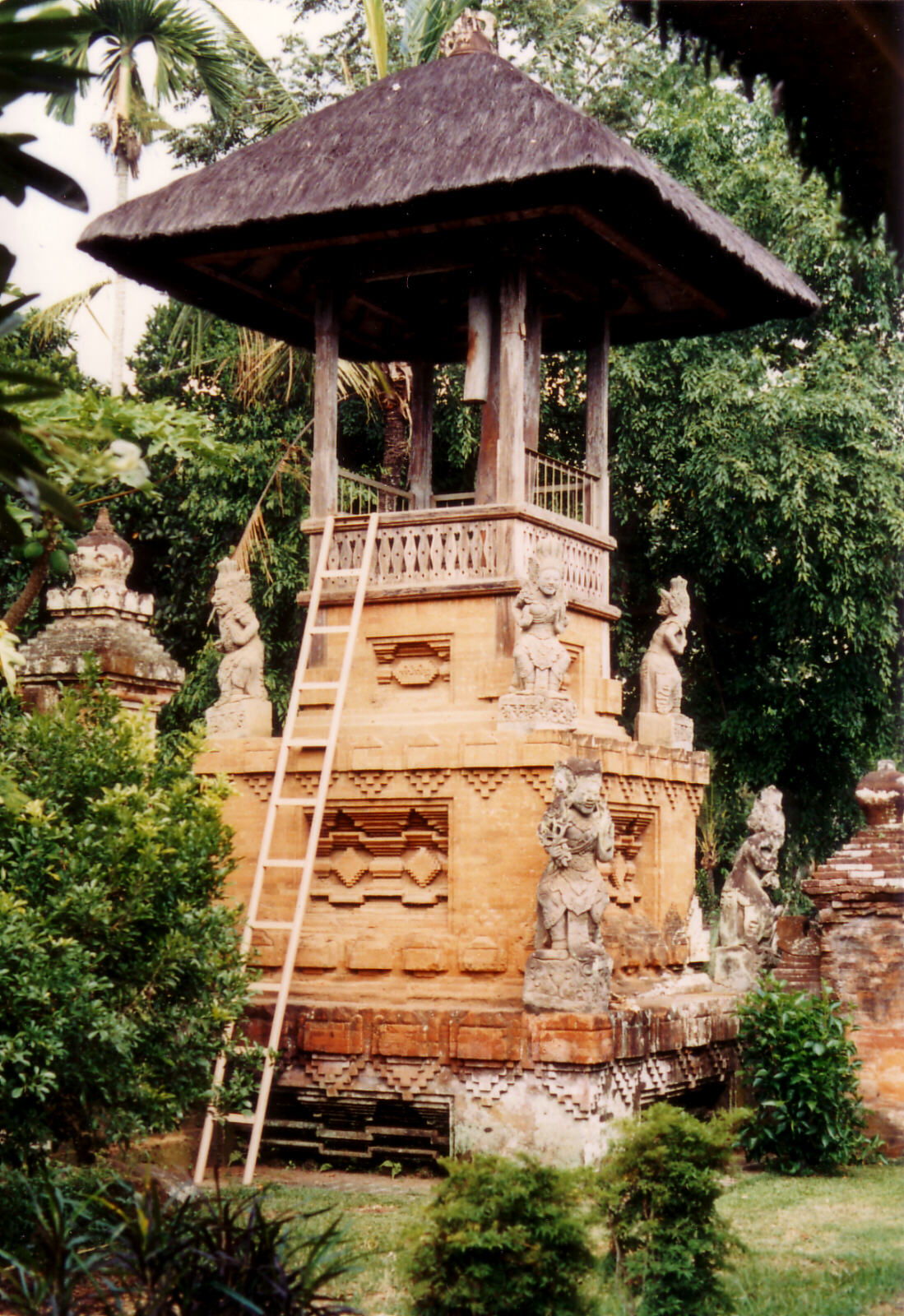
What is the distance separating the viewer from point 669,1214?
619 cm

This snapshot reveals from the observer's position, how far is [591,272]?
11930mm

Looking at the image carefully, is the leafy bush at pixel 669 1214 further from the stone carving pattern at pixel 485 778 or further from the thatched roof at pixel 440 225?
the thatched roof at pixel 440 225

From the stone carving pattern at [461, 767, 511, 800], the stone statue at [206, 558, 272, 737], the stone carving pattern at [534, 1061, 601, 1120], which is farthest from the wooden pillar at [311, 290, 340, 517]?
the stone carving pattern at [534, 1061, 601, 1120]

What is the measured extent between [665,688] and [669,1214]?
6032mm

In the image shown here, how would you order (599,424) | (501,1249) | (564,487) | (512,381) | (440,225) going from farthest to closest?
(599,424) < (564,487) < (512,381) < (440,225) < (501,1249)

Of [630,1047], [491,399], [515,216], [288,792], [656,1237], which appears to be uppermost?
[515,216]

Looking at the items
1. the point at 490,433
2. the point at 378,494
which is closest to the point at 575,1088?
the point at 490,433

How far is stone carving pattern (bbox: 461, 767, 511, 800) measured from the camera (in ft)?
33.2

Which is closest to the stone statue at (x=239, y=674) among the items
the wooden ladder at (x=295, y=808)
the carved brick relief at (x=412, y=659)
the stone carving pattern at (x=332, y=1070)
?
the wooden ladder at (x=295, y=808)

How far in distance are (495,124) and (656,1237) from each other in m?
7.07

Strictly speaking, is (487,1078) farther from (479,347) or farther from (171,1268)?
(479,347)

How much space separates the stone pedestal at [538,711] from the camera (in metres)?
10.1

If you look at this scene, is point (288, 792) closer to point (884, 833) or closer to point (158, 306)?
point (884, 833)

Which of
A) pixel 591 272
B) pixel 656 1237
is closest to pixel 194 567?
pixel 591 272
